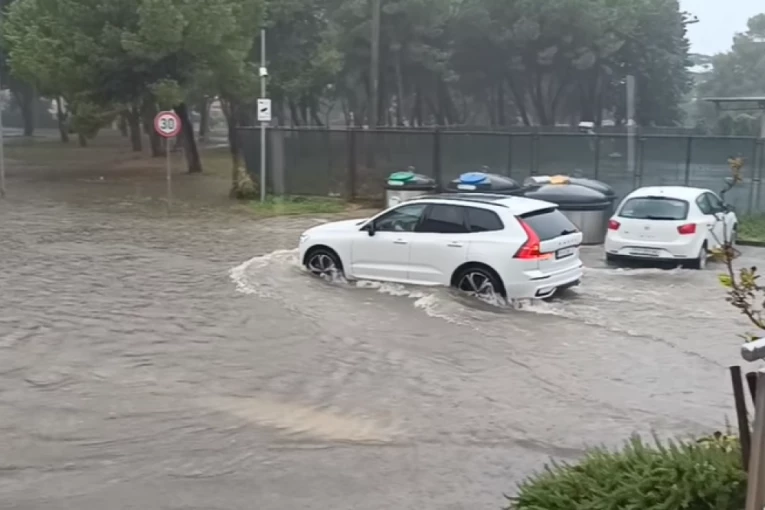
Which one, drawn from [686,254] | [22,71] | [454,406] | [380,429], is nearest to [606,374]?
[454,406]

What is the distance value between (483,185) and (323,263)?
7.36 metres

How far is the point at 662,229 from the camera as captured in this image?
1892cm

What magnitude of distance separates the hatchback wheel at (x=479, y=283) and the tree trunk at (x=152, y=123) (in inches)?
920

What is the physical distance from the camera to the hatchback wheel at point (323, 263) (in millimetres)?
16703

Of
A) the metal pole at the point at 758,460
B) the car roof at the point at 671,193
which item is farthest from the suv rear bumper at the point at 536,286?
the metal pole at the point at 758,460

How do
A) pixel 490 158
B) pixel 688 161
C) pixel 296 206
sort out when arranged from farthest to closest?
pixel 490 158
pixel 296 206
pixel 688 161

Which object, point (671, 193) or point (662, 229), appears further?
point (671, 193)

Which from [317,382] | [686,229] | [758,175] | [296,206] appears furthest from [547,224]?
[296,206]

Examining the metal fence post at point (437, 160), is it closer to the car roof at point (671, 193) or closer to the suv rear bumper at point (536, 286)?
the car roof at point (671, 193)

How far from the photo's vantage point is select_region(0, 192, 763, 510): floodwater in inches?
311

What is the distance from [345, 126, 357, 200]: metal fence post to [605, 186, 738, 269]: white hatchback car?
37.4 ft

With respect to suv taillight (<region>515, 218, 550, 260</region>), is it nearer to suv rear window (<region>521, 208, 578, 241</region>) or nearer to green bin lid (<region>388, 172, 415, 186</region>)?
suv rear window (<region>521, 208, 578, 241</region>)

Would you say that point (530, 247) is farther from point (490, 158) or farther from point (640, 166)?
point (490, 158)

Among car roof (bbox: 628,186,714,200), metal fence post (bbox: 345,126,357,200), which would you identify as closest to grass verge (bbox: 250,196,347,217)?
metal fence post (bbox: 345,126,357,200)
